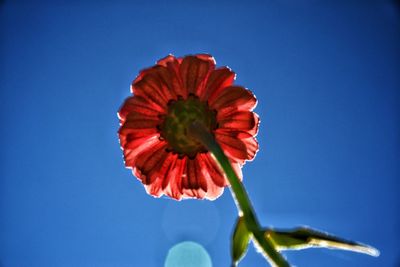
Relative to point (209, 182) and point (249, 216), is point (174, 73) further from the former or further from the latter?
point (249, 216)

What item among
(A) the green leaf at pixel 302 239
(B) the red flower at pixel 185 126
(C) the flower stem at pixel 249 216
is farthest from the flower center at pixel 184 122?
(A) the green leaf at pixel 302 239

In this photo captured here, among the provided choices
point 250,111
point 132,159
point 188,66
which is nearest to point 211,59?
point 188,66

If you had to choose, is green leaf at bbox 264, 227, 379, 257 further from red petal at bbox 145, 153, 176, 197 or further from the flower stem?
red petal at bbox 145, 153, 176, 197

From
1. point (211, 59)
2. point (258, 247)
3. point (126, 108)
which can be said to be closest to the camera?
point (258, 247)

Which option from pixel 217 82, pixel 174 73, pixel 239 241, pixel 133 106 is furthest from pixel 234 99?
pixel 239 241

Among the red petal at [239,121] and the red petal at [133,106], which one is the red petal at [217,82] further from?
the red petal at [133,106]

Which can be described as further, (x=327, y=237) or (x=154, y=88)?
(x=154, y=88)

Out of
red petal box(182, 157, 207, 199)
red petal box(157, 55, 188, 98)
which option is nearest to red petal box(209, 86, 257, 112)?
red petal box(157, 55, 188, 98)

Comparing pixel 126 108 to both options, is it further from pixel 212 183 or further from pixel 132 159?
pixel 212 183
